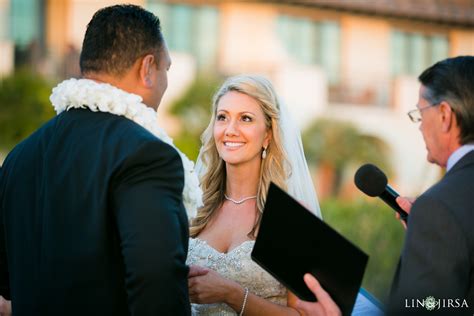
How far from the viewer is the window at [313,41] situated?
22578 millimetres

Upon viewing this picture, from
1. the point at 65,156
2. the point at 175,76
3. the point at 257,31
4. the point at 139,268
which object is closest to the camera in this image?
the point at 139,268

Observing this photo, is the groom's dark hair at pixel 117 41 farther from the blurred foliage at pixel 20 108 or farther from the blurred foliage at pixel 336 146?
the blurred foliage at pixel 336 146

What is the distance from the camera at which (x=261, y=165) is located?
5.01 m

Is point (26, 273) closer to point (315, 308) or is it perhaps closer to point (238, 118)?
point (315, 308)

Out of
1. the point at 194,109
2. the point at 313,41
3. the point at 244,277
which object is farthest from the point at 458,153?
→ the point at 313,41

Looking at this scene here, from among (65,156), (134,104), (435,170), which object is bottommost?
(435,170)

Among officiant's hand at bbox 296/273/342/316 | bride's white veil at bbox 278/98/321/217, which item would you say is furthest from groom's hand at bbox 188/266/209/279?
bride's white veil at bbox 278/98/321/217

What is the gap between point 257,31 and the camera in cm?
2197

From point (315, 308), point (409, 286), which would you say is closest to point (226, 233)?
point (315, 308)

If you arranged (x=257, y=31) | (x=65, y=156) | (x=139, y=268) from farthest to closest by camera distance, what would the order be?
(x=257, y=31), (x=65, y=156), (x=139, y=268)

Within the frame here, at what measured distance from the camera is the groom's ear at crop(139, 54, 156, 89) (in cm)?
339

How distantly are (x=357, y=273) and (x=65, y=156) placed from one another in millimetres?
1261

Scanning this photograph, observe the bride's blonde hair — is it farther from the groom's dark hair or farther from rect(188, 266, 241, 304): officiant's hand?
the groom's dark hair

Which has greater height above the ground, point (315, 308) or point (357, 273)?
point (357, 273)
